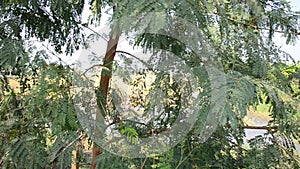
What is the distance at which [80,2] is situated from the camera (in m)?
1.16

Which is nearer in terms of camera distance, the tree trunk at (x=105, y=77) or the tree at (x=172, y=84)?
the tree at (x=172, y=84)

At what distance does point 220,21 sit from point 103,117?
42cm

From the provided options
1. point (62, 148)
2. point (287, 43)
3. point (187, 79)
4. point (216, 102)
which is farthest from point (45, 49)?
point (287, 43)

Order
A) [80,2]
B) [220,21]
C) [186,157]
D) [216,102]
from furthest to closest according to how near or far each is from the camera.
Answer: [80,2]
[186,157]
[220,21]
[216,102]

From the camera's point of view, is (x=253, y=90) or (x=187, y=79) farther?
(x=187, y=79)

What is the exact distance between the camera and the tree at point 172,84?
85cm

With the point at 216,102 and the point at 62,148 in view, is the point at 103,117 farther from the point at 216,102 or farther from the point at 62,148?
the point at 216,102

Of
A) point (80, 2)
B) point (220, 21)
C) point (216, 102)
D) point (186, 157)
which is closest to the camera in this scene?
point (216, 102)

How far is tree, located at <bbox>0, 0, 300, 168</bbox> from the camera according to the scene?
0.85 metres

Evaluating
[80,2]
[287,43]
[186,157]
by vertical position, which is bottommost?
[186,157]

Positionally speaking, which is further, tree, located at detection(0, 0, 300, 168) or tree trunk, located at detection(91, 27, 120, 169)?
tree trunk, located at detection(91, 27, 120, 169)

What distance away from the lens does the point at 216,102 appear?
2.58ft

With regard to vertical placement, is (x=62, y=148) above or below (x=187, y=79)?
below

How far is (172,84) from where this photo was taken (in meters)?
1.04
